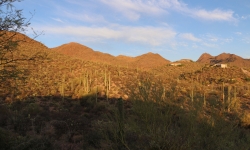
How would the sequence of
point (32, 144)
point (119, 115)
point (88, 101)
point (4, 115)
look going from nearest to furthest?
point (119, 115), point (32, 144), point (4, 115), point (88, 101)

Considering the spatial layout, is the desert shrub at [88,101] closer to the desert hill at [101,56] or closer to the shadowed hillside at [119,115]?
the shadowed hillside at [119,115]

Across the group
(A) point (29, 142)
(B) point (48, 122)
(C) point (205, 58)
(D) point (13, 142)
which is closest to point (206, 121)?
(A) point (29, 142)

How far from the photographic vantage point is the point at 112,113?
15.7 m

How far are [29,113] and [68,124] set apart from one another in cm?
320

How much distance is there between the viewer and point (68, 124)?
13828mm

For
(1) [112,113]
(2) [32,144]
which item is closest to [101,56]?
(1) [112,113]

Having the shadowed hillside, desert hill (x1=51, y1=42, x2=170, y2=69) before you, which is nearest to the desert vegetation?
the shadowed hillside

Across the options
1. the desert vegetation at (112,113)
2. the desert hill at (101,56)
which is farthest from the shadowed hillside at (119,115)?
the desert hill at (101,56)

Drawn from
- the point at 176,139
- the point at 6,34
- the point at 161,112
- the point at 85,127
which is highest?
the point at 6,34

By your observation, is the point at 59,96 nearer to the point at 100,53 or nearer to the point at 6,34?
the point at 6,34

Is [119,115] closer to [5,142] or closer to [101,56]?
[5,142]

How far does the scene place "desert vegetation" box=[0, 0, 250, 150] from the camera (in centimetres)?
633

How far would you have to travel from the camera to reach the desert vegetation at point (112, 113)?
6.33m

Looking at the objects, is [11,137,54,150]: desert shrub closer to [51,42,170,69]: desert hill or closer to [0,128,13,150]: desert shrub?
[0,128,13,150]: desert shrub
